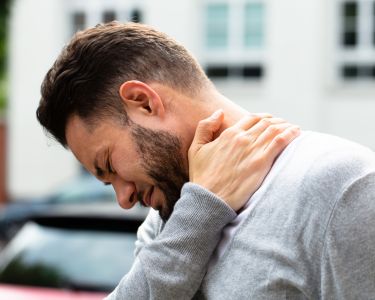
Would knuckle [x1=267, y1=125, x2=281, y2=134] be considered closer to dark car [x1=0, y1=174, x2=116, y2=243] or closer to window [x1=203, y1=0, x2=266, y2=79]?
dark car [x1=0, y1=174, x2=116, y2=243]

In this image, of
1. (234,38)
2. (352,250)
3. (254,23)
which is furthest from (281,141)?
(234,38)

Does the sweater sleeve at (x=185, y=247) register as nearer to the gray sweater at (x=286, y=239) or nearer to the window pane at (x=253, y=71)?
the gray sweater at (x=286, y=239)

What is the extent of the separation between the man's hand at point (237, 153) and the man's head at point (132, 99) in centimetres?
6

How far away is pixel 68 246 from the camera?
4.83 meters

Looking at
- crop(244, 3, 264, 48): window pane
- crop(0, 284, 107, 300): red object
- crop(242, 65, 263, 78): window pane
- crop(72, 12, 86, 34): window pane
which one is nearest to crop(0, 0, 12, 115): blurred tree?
crop(72, 12, 86, 34): window pane

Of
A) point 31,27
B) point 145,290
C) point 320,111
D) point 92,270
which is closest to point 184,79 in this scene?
point 145,290

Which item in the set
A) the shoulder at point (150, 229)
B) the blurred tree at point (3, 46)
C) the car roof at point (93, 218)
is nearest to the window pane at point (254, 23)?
the blurred tree at point (3, 46)

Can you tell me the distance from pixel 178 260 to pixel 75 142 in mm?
438

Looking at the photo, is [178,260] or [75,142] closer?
[178,260]

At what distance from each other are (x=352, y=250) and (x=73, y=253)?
3116mm

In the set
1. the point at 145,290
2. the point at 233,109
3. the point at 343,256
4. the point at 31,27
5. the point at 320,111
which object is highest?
the point at 233,109

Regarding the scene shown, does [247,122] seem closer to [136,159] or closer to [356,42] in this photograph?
[136,159]

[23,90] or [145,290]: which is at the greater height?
[145,290]

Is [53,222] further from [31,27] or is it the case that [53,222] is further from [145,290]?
[31,27]
